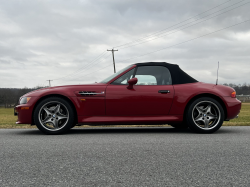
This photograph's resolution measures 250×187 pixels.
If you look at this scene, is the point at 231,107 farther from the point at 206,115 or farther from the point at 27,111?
the point at 27,111

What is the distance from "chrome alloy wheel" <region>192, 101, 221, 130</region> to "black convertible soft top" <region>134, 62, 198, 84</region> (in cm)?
61

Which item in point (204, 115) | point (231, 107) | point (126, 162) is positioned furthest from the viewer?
point (231, 107)

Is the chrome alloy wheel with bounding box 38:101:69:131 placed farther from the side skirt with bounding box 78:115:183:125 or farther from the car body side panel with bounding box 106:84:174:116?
the car body side panel with bounding box 106:84:174:116

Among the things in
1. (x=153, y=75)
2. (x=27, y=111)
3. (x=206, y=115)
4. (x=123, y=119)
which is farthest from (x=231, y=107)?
(x=27, y=111)

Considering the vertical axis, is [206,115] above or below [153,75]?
below

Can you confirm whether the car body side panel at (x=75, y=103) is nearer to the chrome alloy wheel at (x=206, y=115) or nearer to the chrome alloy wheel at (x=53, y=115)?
the chrome alloy wheel at (x=53, y=115)

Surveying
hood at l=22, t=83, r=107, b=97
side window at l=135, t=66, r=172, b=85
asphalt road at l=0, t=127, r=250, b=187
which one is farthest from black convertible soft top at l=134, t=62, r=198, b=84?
asphalt road at l=0, t=127, r=250, b=187

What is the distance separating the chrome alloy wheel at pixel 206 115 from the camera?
20.0 ft

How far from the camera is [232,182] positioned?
8.78 feet

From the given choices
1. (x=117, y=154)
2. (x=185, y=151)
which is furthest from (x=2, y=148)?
(x=185, y=151)

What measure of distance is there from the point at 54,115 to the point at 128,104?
1.49 meters

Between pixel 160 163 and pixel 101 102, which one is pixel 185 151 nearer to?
pixel 160 163

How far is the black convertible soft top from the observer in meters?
6.34

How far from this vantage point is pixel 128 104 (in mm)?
5984
